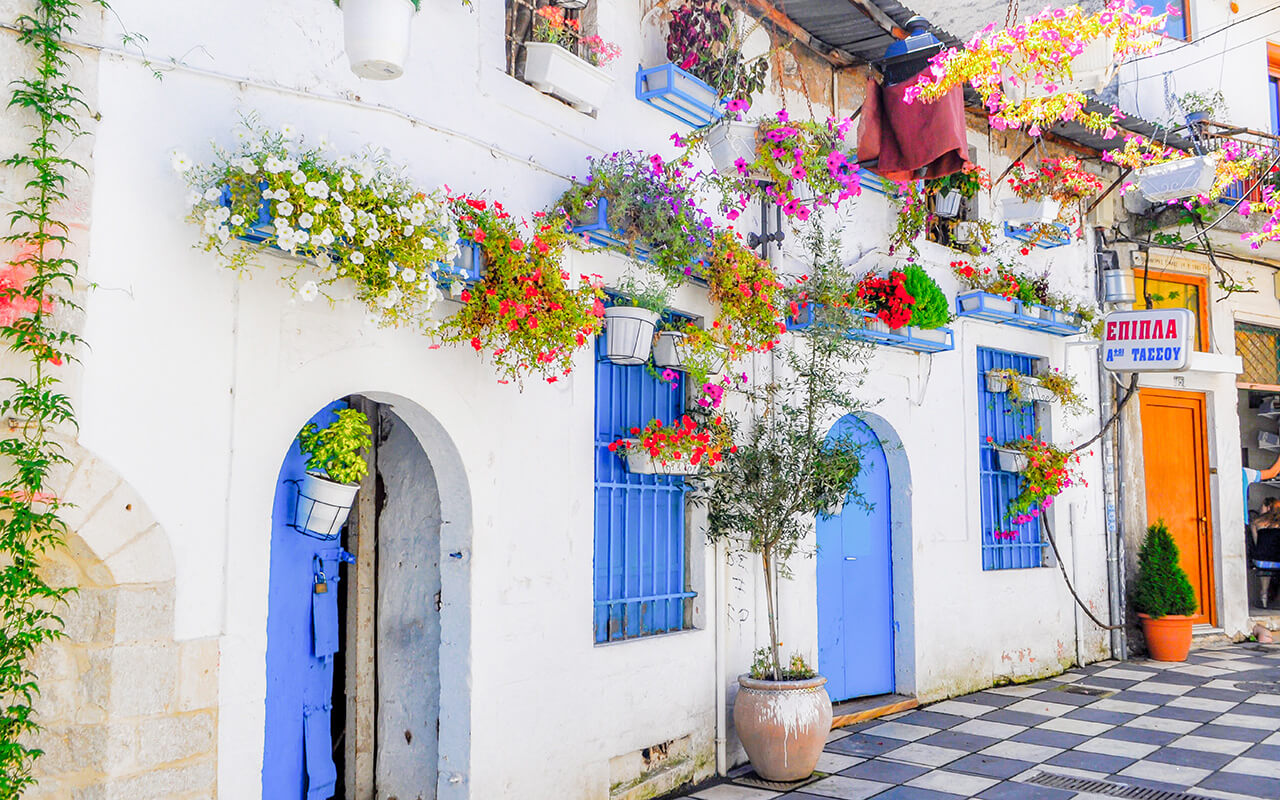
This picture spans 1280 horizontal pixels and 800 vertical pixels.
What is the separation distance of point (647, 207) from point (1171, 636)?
25.1ft

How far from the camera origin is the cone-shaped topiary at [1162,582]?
1005cm

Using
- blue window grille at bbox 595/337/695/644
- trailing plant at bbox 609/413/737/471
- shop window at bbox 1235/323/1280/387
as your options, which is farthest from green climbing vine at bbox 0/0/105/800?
shop window at bbox 1235/323/1280/387

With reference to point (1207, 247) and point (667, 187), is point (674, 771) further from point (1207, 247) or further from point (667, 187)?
point (1207, 247)

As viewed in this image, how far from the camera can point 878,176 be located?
8016 millimetres

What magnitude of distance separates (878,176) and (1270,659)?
6.67 m

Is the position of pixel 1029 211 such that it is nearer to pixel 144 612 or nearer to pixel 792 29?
pixel 792 29

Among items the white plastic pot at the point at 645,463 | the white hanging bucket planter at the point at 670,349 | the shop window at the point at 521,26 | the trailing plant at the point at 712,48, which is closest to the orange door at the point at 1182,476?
the trailing plant at the point at 712,48

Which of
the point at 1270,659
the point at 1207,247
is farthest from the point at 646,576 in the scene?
the point at 1207,247

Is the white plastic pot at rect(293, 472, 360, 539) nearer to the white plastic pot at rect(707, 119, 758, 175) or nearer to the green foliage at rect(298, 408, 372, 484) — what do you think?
the green foliage at rect(298, 408, 372, 484)

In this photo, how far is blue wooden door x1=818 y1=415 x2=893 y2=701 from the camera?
25.1 feet

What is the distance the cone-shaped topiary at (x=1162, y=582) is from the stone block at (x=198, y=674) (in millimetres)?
9320

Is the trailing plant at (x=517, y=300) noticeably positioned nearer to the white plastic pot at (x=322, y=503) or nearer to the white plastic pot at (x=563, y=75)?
the white plastic pot at (x=322, y=503)

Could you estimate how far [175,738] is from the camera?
144 inches

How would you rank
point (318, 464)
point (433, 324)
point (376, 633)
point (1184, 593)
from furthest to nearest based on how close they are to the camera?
point (1184, 593) < point (376, 633) < point (433, 324) < point (318, 464)
